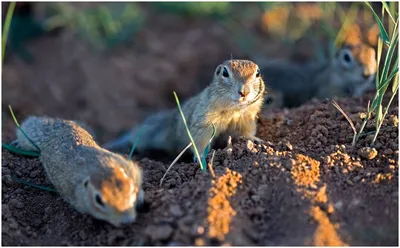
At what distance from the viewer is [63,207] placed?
15.2 feet

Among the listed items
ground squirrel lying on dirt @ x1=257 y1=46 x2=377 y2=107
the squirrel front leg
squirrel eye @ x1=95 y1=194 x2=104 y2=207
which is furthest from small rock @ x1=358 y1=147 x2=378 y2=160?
ground squirrel lying on dirt @ x1=257 y1=46 x2=377 y2=107

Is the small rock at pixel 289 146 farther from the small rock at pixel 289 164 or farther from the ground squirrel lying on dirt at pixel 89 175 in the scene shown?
the ground squirrel lying on dirt at pixel 89 175

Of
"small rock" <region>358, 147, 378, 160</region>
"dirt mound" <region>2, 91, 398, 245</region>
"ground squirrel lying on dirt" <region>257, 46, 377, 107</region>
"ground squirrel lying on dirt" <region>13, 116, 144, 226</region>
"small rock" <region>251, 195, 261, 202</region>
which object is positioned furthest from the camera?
"ground squirrel lying on dirt" <region>257, 46, 377, 107</region>

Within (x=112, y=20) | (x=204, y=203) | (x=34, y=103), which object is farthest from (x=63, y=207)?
(x=112, y=20)

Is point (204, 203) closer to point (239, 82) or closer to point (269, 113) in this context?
point (239, 82)

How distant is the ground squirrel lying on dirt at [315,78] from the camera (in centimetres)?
799

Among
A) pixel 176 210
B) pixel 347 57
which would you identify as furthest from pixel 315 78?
pixel 176 210

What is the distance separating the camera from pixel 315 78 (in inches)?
332

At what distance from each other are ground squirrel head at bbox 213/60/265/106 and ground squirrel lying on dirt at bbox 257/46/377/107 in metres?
2.63

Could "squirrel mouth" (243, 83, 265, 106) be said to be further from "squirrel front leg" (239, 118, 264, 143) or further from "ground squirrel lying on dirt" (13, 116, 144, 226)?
"ground squirrel lying on dirt" (13, 116, 144, 226)

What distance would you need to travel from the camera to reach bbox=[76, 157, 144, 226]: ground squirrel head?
381 centimetres

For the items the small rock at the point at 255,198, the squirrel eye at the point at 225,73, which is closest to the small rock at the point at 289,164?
the small rock at the point at 255,198

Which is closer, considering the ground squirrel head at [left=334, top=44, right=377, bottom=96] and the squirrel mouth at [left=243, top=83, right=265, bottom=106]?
the squirrel mouth at [left=243, top=83, right=265, bottom=106]

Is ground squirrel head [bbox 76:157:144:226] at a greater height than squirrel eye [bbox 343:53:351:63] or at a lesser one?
greater
